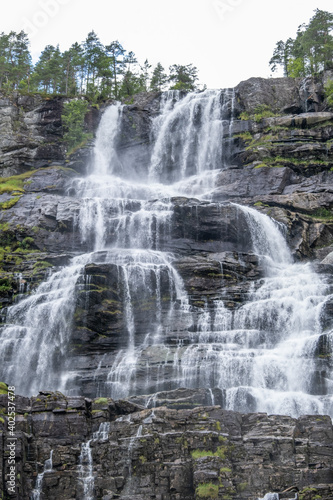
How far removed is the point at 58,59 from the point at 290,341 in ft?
177

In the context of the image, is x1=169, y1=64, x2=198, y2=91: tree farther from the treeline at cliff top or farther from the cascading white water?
the cascading white water

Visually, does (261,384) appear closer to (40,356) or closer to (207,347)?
(207,347)

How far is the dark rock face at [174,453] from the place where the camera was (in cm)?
→ 1850

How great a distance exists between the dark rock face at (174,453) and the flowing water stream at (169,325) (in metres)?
3.23

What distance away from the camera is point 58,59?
223 ft

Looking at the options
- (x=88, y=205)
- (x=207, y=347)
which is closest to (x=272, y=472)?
(x=207, y=347)

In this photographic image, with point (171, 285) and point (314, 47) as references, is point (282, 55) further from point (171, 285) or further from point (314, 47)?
point (171, 285)

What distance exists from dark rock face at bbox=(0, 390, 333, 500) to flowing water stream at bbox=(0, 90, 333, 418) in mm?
3231

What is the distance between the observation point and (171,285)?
33.9m

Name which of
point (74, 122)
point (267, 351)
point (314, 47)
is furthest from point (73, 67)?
point (267, 351)

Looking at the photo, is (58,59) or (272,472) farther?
(58,59)

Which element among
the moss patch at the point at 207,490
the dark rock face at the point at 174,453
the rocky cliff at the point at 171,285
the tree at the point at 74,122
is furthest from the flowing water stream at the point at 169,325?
the tree at the point at 74,122

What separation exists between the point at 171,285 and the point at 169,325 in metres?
3.66

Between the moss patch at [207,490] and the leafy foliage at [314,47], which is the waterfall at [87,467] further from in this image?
the leafy foliage at [314,47]
